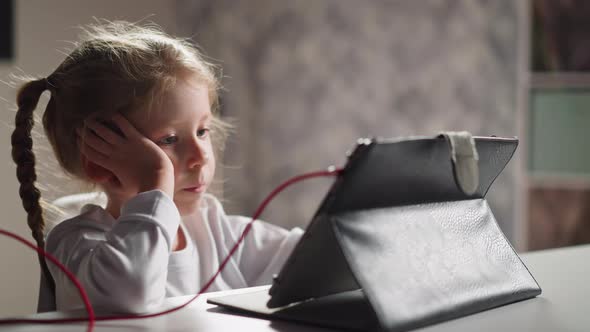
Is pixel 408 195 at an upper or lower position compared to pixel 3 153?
upper

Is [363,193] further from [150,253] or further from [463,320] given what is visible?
[150,253]

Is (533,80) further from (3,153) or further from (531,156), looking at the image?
(3,153)

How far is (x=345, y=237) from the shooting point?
0.59 metres

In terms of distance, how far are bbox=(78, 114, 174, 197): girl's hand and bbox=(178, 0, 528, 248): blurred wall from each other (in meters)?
1.84

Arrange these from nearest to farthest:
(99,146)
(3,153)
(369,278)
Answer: (369,278) < (99,146) < (3,153)

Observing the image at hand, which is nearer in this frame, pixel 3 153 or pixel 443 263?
pixel 443 263

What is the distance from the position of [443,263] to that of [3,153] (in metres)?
2.45

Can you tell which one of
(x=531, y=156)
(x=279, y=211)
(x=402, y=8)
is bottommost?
(x=279, y=211)

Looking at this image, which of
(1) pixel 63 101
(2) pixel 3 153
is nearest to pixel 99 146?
(1) pixel 63 101

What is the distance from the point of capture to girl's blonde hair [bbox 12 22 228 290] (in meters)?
1.05

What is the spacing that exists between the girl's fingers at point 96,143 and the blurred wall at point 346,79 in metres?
1.83

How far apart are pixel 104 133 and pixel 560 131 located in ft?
7.08

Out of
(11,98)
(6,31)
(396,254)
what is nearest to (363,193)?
(396,254)

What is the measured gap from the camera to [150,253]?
0.81 metres
